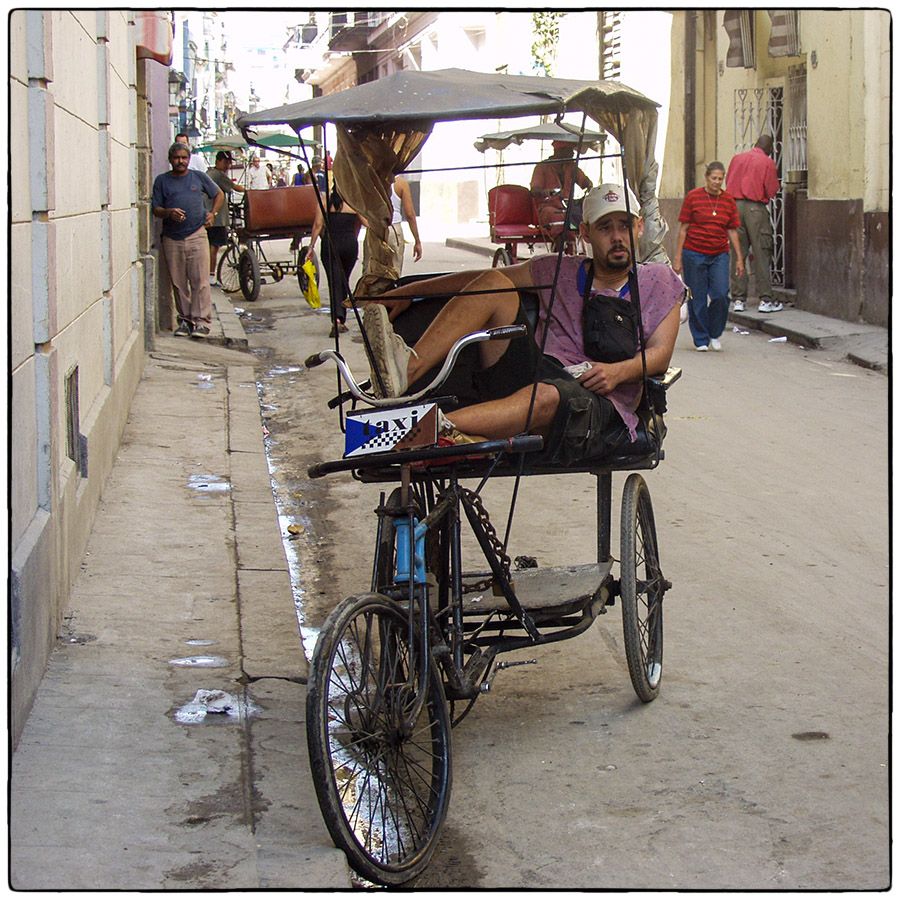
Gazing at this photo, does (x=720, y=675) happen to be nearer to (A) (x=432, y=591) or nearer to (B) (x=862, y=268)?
(A) (x=432, y=591)

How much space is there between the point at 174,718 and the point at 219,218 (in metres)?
17.4

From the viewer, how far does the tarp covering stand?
4613mm

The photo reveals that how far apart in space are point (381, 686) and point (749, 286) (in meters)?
16.4

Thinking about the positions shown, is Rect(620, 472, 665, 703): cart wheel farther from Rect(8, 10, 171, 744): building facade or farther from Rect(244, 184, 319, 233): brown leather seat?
Rect(244, 184, 319, 233): brown leather seat

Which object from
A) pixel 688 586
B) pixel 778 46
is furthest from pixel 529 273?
pixel 778 46

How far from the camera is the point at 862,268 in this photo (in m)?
15.7

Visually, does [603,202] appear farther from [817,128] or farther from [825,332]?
[817,128]

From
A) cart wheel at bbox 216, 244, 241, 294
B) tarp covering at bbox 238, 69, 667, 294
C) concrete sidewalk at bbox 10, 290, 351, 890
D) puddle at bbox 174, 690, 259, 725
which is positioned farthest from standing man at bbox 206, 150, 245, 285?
puddle at bbox 174, 690, 259, 725

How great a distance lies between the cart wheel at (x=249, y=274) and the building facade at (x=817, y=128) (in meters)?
6.80

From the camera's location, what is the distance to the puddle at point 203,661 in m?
5.32

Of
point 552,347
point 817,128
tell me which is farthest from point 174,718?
point 817,128

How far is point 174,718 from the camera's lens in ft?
15.6

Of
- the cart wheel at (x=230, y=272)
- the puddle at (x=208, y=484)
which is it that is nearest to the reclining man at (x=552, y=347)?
the puddle at (x=208, y=484)

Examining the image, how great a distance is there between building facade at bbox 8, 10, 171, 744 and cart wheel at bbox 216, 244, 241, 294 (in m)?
10.5
